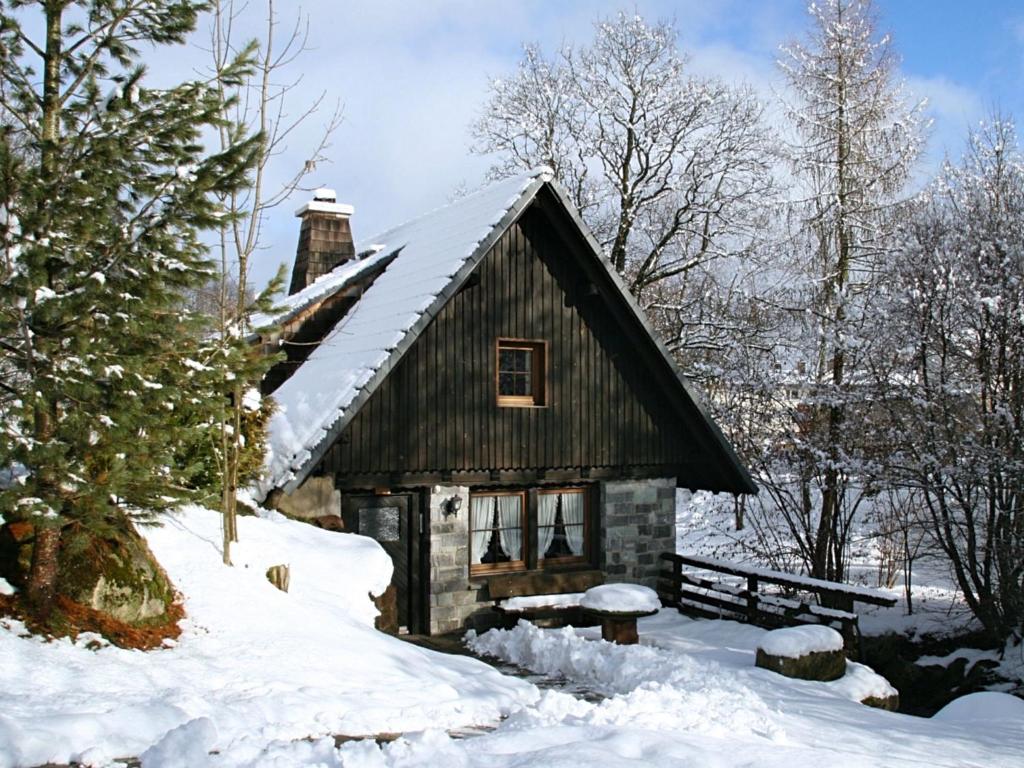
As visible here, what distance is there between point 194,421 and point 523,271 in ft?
21.1

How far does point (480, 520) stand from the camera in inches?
543

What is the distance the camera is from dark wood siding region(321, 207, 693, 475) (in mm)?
12672

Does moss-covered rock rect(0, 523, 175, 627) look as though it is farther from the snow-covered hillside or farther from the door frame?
the door frame

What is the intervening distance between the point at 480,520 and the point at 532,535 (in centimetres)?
90

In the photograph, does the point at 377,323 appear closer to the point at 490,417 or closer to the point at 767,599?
the point at 490,417

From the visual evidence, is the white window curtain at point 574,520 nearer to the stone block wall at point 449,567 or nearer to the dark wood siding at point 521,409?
the dark wood siding at point 521,409

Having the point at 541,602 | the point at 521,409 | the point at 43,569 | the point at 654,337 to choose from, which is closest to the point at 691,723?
the point at 43,569

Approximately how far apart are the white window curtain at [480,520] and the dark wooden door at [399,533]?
3.18 ft

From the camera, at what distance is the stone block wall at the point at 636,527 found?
47.9 feet

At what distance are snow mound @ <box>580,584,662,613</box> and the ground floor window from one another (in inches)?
112

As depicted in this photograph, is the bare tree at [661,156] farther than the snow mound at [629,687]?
Yes

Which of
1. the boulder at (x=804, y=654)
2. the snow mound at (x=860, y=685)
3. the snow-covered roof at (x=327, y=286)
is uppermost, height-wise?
the snow-covered roof at (x=327, y=286)

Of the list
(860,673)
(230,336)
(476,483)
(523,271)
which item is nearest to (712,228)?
(523,271)

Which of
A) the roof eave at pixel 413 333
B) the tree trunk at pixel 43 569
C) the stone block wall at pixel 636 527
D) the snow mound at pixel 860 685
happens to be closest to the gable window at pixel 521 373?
the roof eave at pixel 413 333
